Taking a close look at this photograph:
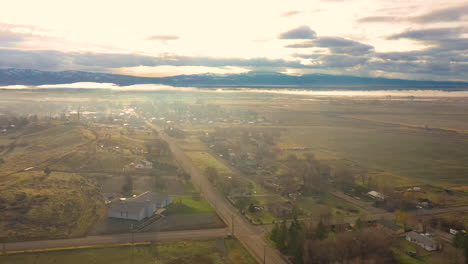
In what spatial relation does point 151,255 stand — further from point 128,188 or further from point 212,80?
point 212,80

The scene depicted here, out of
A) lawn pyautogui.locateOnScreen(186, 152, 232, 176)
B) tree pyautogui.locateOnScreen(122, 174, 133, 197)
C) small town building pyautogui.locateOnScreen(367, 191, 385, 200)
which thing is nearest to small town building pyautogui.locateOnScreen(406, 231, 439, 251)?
small town building pyautogui.locateOnScreen(367, 191, 385, 200)

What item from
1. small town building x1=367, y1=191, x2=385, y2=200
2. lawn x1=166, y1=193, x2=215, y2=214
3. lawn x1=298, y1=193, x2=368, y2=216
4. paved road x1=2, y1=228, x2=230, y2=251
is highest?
small town building x1=367, y1=191, x2=385, y2=200

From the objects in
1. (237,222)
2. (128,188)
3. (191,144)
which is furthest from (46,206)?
(191,144)

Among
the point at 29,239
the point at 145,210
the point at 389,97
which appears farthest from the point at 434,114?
the point at 29,239

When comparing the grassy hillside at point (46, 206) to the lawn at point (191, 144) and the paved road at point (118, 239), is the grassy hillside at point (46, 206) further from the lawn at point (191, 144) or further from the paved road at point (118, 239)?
the lawn at point (191, 144)

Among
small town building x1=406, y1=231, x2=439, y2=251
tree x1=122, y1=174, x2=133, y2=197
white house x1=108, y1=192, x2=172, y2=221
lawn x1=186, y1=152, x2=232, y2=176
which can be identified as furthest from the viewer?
lawn x1=186, y1=152, x2=232, y2=176

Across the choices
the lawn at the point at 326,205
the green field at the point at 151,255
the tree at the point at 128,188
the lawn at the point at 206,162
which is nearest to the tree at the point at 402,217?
the lawn at the point at 326,205

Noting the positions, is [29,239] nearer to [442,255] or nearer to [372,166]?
[442,255]

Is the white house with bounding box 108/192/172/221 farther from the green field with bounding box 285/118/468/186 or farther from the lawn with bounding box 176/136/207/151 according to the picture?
the green field with bounding box 285/118/468/186

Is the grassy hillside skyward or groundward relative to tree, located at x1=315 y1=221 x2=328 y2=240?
groundward
